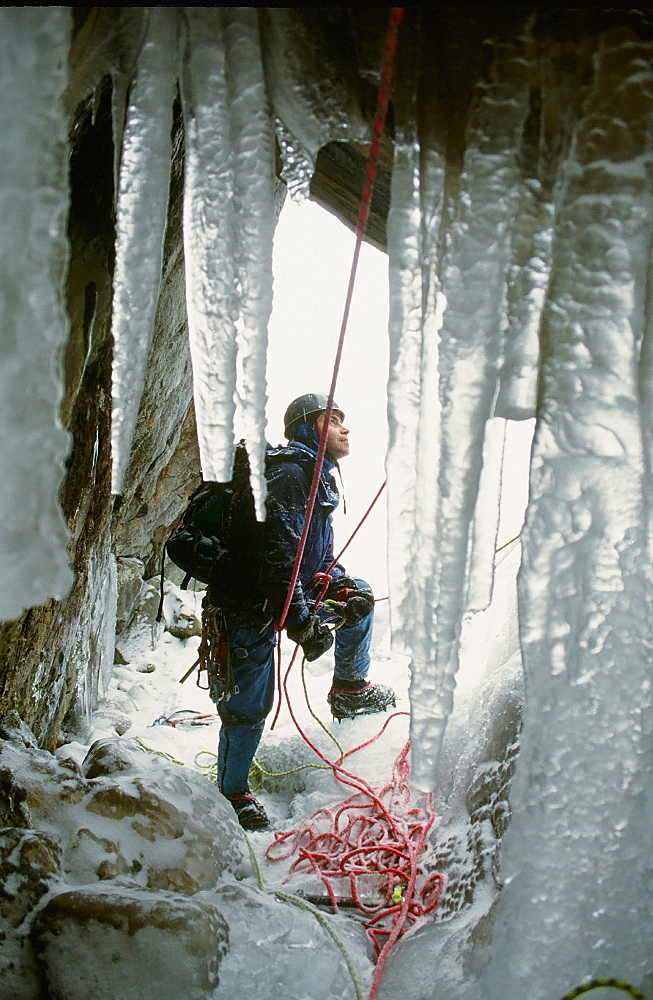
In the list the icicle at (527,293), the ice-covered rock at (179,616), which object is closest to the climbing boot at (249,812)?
the icicle at (527,293)

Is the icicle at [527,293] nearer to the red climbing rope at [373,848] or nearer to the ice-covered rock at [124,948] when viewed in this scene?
the red climbing rope at [373,848]

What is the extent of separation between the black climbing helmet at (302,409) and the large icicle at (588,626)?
6.85 feet

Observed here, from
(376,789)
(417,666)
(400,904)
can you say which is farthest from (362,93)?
(376,789)

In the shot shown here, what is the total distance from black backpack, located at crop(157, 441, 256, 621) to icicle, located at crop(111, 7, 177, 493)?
1445mm

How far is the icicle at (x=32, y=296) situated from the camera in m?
0.88

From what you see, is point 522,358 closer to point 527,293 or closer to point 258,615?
point 527,293

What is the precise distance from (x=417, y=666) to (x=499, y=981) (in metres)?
0.63

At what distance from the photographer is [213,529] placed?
8.92 ft

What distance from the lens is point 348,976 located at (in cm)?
156

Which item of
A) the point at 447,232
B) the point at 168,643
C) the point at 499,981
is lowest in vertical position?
the point at 499,981

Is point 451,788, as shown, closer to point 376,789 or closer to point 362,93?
point 376,789

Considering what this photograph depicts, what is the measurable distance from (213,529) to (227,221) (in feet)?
5.78

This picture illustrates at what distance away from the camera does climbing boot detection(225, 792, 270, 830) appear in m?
2.70

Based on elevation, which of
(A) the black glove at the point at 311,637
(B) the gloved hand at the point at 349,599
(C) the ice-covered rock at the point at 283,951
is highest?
(B) the gloved hand at the point at 349,599
